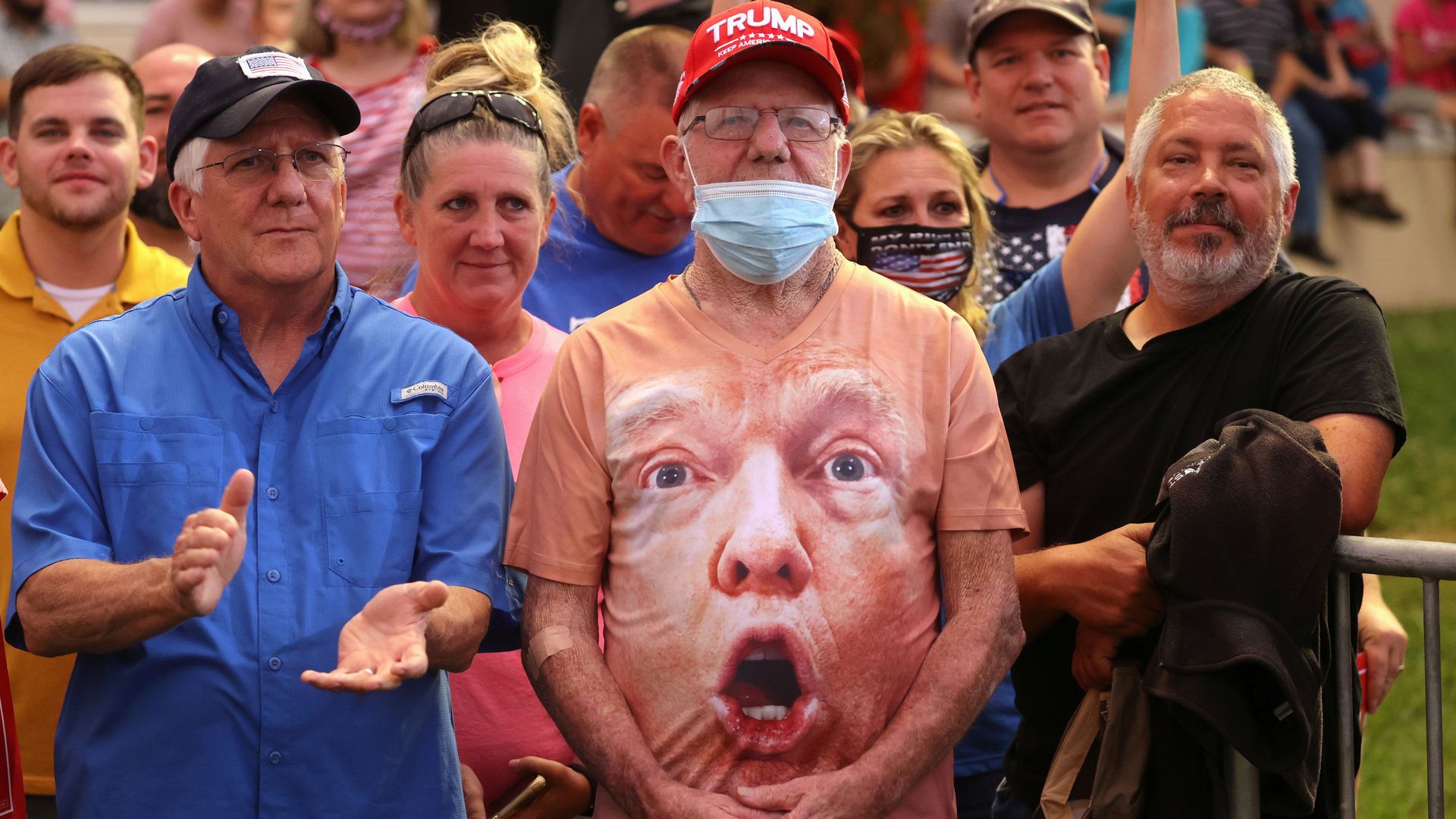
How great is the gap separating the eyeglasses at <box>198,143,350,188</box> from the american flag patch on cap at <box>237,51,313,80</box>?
14cm

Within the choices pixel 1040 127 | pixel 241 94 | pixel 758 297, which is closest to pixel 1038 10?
pixel 1040 127

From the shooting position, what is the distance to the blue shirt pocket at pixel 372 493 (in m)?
3.12

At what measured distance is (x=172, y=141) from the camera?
3.37 m

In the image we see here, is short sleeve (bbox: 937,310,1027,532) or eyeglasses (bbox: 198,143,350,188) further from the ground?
eyeglasses (bbox: 198,143,350,188)

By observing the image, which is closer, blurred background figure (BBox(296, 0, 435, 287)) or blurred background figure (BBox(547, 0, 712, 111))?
blurred background figure (BBox(296, 0, 435, 287))

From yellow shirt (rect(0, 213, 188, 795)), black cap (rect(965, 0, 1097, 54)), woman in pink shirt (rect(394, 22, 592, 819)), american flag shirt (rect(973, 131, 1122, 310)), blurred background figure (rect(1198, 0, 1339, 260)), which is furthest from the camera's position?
blurred background figure (rect(1198, 0, 1339, 260))

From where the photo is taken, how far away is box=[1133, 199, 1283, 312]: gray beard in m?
3.56

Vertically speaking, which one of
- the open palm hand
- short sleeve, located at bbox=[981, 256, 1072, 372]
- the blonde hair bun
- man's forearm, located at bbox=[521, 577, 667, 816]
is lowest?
man's forearm, located at bbox=[521, 577, 667, 816]

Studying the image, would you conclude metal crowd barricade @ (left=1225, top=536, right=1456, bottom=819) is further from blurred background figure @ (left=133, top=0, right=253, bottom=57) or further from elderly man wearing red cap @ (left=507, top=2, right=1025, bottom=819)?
blurred background figure @ (left=133, top=0, right=253, bottom=57)

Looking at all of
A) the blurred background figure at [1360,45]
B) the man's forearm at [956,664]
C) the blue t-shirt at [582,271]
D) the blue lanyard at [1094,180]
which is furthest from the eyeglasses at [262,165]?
the blurred background figure at [1360,45]

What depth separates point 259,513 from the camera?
3.12 m

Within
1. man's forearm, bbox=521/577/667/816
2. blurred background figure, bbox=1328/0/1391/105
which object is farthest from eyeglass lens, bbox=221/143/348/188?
blurred background figure, bbox=1328/0/1391/105

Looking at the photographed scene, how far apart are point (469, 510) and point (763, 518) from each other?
22.8 inches

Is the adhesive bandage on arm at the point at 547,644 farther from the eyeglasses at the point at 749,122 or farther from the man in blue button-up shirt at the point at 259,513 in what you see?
the eyeglasses at the point at 749,122
